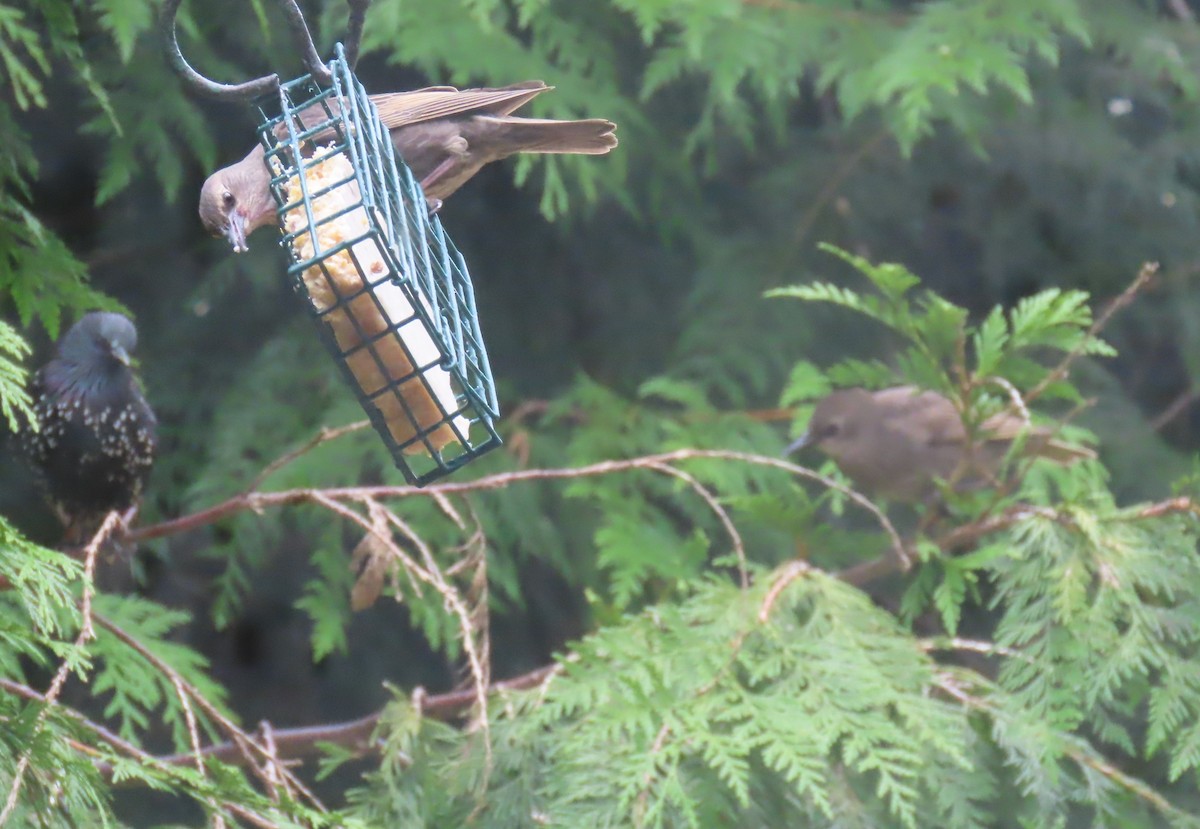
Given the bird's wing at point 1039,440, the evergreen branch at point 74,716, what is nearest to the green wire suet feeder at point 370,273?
the evergreen branch at point 74,716

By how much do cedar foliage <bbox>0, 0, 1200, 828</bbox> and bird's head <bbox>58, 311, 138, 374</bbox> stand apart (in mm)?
392

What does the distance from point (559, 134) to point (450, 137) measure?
0.68 feet

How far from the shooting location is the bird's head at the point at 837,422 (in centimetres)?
435

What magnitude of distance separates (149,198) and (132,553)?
1.39 metres

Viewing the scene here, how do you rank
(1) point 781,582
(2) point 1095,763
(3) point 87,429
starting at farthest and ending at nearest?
(3) point 87,429, (1) point 781,582, (2) point 1095,763

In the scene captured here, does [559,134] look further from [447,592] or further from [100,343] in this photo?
[100,343]

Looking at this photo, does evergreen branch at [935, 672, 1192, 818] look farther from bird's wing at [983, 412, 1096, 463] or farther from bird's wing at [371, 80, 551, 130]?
bird's wing at [371, 80, 551, 130]

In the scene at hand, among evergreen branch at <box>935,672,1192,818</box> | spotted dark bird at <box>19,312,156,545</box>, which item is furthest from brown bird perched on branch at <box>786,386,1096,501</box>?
spotted dark bird at <box>19,312,156,545</box>

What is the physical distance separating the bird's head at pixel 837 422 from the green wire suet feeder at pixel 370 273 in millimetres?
2345

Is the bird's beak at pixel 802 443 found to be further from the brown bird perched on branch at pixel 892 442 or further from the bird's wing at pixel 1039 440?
the bird's wing at pixel 1039 440

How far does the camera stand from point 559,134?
232cm

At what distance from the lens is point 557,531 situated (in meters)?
4.08

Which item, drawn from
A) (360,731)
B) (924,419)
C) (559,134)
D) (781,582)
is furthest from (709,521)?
(559,134)

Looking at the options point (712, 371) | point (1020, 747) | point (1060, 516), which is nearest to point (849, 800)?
point (1020, 747)
